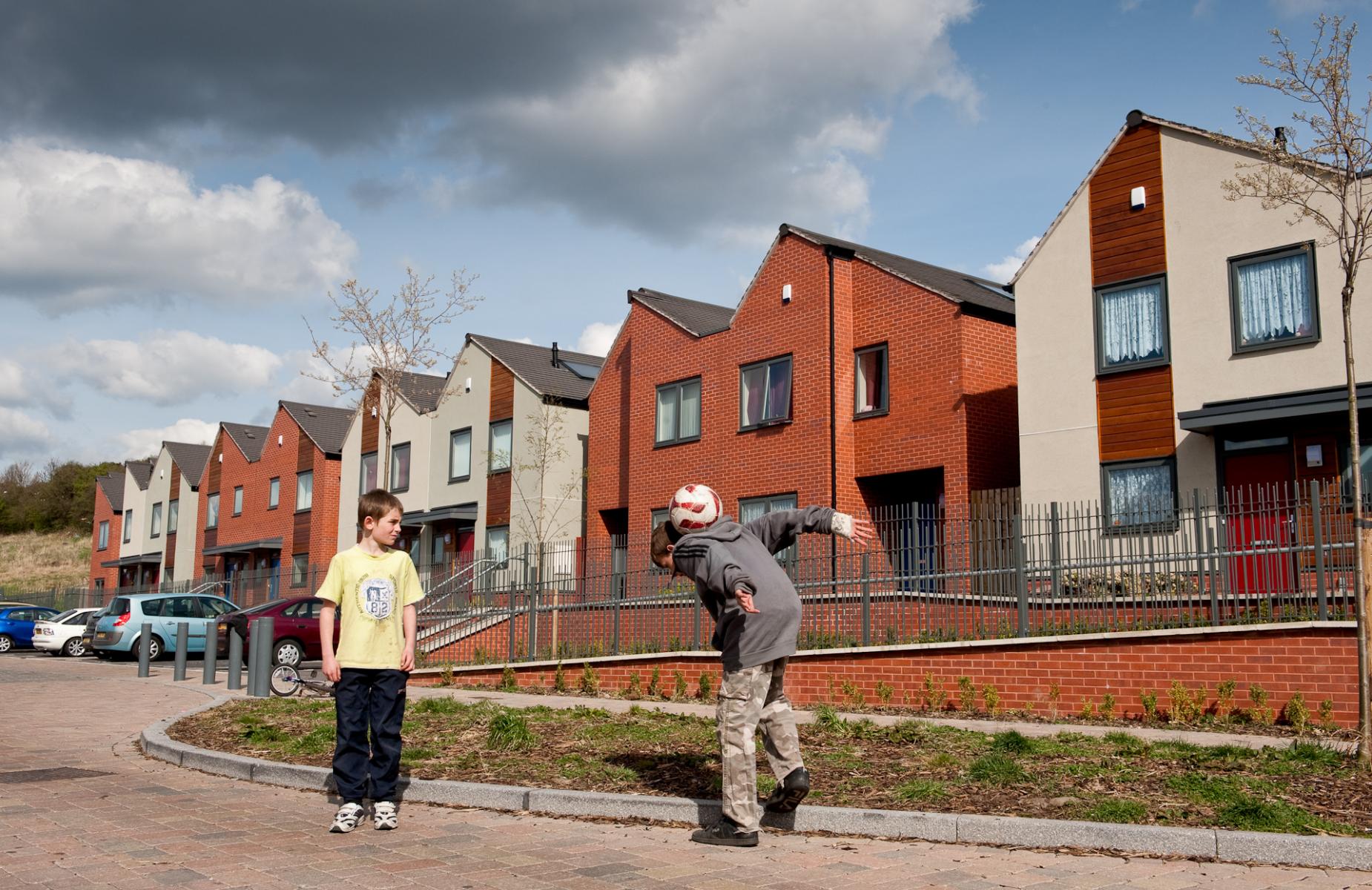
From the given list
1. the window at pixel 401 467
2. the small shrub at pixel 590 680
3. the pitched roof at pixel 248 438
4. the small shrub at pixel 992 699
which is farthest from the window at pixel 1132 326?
the pitched roof at pixel 248 438

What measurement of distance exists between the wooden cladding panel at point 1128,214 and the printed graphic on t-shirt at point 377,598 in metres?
13.5

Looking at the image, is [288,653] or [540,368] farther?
[540,368]

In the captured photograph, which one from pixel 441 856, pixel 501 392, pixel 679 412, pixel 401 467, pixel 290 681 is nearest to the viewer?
pixel 441 856

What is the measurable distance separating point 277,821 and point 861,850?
330 centimetres

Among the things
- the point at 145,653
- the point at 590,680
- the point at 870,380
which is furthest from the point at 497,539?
the point at 590,680

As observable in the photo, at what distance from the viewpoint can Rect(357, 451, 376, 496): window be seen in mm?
35312

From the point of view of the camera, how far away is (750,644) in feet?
20.7

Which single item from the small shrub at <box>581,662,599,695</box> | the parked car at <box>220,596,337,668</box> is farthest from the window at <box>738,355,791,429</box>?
the parked car at <box>220,596,337,668</box>

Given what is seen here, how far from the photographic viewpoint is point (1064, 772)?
7.37 m

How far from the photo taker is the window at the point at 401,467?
34.0 meters

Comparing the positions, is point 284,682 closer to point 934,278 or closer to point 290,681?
point 290,681

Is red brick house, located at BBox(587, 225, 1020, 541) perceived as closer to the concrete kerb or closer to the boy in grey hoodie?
the concrete kerb

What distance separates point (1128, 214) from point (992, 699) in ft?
28.6

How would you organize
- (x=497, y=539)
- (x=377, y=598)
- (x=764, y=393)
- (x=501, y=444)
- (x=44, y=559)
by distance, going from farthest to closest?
(x=44, y=559), (x=501, y=444), (x=497, y=539), (x=764, y=393), (x=377, y=598)
